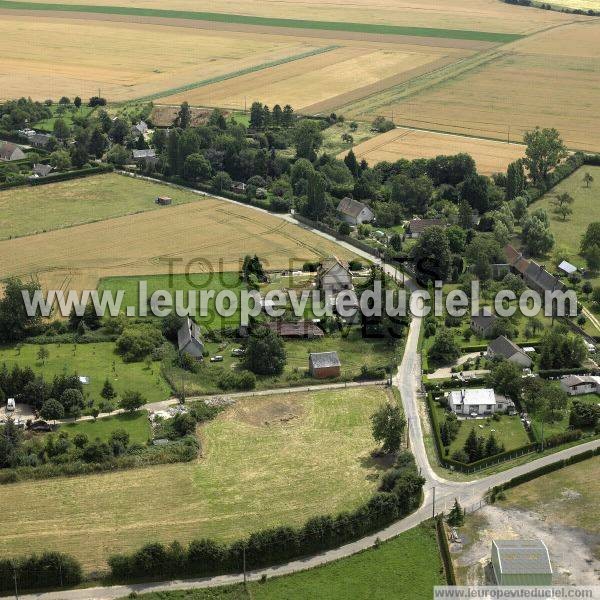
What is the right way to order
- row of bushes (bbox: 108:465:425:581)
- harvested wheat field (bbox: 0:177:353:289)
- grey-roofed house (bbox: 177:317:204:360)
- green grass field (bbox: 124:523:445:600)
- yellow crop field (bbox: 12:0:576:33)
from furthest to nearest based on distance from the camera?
1. yellow crop field (bbox: 12:0:576:33)
2. harvested wheat field (bbox: 0:177:353:289)
3. grey-roofed house (bbox: 177:317:204:360)
4. row of bushes (bbox: 108:465:425:581)
5. green grass field (bbox: 124:523:445:600)

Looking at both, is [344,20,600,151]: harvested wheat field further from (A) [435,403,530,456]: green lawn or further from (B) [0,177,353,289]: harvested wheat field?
(A) [435,403,530,456]: green lawn

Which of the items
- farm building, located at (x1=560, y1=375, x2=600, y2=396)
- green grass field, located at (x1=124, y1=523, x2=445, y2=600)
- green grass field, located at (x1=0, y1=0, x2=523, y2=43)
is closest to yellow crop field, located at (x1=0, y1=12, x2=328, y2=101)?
green grass field, located at (x1=0, y1=0, x2=523, y2=43)

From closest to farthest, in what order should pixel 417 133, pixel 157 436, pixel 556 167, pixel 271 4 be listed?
pixel 157 436 < pixel 556 167 < pixel 417 133 < pixel 271 4

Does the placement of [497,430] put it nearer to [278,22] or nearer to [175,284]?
[175,284]

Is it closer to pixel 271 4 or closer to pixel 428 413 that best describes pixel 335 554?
pixel 428 413

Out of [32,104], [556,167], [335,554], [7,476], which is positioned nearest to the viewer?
[335,554]

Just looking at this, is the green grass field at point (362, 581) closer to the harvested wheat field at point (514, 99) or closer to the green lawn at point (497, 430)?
the green lawn at point (497, 430)

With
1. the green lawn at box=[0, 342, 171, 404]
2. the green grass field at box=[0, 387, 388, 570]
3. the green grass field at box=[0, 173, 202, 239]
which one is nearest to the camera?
the green grass field at box=[0, 387, 388, 570]

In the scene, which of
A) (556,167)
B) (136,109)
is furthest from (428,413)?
(136,109)
